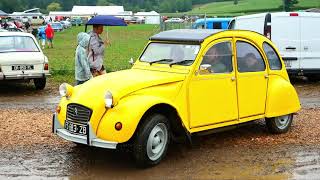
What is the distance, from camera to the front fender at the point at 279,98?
8.38 metres

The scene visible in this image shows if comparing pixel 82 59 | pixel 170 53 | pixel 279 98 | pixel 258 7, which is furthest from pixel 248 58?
pixel 258 7

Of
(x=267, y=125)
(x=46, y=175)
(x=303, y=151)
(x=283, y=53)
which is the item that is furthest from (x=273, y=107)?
(x=283, y=53)

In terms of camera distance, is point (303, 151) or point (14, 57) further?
point (14, 57)

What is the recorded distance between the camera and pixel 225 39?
7938mm

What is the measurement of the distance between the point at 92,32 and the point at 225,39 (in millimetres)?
3396

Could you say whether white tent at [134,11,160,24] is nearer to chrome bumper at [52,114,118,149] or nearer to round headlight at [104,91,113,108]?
chrome bumper at [52,114,118,149]

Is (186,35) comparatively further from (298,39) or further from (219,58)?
(298,39)

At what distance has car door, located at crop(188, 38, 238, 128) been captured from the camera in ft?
24.1

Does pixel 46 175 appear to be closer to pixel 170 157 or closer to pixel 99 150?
pixel 99 150

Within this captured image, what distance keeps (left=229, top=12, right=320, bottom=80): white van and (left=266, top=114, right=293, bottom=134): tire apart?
20.3 feet

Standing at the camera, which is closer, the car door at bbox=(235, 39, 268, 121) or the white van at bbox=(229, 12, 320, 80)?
the car door at bbox=(235, 39, 268, 121)

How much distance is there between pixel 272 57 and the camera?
8.70 m

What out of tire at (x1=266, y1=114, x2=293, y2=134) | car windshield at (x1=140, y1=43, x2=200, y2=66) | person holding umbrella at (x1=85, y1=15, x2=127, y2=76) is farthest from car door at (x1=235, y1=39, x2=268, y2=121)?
person holding umbrella at (x1=85, y1=15, x2=127, y2=76)

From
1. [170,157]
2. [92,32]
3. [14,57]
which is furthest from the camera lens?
[14,57]
